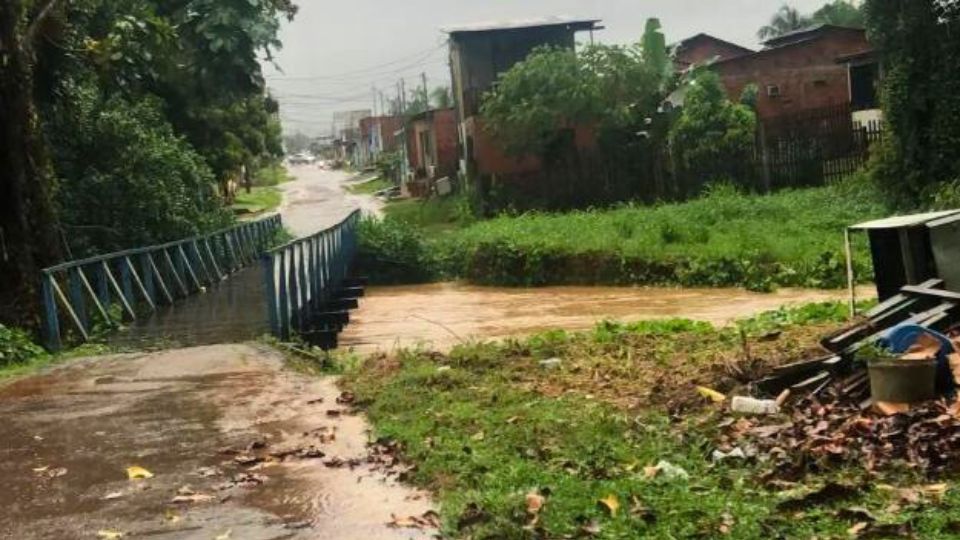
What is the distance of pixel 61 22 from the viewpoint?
14977 mm

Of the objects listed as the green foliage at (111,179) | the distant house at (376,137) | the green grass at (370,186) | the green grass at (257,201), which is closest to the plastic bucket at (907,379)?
the green foliage at (111,179)

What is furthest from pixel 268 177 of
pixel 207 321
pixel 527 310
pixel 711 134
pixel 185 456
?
pixel 185 456

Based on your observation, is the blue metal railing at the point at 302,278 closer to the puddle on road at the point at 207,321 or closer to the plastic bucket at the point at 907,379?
the puddle on road at the point at 207,321

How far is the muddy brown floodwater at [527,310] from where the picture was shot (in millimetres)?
15328

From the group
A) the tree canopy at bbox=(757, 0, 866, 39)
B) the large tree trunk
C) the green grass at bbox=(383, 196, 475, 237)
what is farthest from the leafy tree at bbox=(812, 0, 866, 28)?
the large tree trunk

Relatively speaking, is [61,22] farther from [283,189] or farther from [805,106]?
[283,189]

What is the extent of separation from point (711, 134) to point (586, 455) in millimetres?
24342

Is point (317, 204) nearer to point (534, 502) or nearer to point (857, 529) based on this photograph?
point (534, 502)

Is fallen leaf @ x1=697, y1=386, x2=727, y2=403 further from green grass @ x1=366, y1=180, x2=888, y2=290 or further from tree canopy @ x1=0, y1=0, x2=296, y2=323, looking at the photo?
green grass @ x1=366, y1=180, x2=888, y2=290

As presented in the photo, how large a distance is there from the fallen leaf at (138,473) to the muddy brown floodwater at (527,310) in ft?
23.3

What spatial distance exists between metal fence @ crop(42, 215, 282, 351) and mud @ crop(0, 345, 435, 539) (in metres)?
3.02

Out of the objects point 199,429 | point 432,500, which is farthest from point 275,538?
point 199,429

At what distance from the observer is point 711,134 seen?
28703 mm

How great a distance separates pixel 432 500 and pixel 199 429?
2.58 metres
